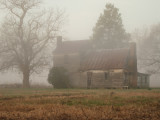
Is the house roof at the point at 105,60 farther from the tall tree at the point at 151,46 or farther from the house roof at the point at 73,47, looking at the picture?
the tall tree at the point at 151,46

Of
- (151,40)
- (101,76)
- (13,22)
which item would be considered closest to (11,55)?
(13,22)

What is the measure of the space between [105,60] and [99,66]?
165cm

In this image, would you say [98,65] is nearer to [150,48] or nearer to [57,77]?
[57,77]

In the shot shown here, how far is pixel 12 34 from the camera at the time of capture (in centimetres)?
4500

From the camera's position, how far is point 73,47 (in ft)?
171

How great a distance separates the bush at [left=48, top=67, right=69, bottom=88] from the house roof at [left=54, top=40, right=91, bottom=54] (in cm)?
746

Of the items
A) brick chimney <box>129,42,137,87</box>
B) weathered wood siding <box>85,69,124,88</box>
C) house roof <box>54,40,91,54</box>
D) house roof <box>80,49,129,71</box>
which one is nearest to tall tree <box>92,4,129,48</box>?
house roof <box>54,40,91,54</box>

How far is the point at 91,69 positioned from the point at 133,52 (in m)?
7.52

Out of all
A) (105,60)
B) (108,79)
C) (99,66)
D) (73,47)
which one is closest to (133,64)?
(105,60)

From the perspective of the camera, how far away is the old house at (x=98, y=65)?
44062 mm

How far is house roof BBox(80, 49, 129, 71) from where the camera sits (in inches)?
1749

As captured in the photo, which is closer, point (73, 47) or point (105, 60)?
point (105, 60)

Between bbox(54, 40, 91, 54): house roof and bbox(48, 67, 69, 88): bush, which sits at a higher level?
bbox(54, 40, 91, 54): house roof

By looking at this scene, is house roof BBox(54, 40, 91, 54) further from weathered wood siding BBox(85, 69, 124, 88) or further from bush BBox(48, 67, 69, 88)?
bush BBox(48, 67, 69, 88)
